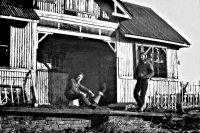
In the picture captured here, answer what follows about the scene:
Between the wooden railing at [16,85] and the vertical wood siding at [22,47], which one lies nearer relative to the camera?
the wooden railing at [16,85]

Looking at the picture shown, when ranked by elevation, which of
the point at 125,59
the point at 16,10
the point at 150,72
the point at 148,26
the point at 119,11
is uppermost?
the point at 119,11

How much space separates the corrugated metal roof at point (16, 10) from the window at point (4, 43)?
60 cm

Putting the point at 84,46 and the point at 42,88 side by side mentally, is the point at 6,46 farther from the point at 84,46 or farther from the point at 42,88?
the point at 84,46

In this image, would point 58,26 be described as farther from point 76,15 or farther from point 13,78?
point 13,78

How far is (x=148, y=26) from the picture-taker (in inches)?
808

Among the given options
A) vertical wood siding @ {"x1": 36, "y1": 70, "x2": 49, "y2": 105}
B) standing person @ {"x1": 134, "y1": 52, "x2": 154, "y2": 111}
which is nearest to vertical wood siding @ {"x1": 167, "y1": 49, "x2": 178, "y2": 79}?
standing person @ {"x1": 134, "y1": 52, "x2": 154, "y2": 111}

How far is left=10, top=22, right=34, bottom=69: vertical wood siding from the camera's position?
44.1 feet

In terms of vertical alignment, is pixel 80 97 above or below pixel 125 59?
below

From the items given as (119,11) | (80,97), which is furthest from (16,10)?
(119,11)

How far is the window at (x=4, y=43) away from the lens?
44.2ft

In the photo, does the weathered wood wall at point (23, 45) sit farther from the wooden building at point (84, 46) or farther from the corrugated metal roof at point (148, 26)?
the corrugated metal roof at point (148, 26)

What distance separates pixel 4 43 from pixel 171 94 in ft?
30.4

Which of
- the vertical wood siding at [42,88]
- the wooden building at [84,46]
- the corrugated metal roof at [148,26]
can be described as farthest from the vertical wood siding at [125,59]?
the vertical wood siding at [42,88]

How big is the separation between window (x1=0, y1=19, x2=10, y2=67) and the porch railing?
7.31 m
